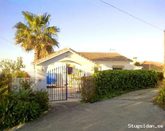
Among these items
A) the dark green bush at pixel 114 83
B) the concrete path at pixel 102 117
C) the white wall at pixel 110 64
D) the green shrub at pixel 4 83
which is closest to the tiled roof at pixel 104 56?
the white wall at pixel 110 64

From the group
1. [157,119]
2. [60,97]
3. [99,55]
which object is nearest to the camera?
[157,119]

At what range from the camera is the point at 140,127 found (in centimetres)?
1023

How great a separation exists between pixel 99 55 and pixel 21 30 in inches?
379

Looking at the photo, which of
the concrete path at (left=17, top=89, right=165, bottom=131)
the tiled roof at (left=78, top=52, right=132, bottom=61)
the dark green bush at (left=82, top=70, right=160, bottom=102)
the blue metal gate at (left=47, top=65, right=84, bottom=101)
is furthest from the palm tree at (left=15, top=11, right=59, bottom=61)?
the concrete path at (left=17, top=89, right=165, bottom=131)

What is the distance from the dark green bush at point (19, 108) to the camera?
12082 millimetres

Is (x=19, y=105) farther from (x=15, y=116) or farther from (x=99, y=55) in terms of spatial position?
(x=99, y=55)

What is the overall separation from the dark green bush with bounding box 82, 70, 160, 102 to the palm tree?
51.2 feet

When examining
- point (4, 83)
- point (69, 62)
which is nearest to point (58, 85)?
point (4, 83)

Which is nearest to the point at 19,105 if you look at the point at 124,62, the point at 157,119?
the point at 157,119

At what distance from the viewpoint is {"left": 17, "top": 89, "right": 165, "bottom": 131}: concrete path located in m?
10.7

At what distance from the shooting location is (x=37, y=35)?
34.9 m

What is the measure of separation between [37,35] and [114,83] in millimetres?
18588

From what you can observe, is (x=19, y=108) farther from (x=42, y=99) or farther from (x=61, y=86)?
(x=61, y=86)

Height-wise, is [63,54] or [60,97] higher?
[63,54]
